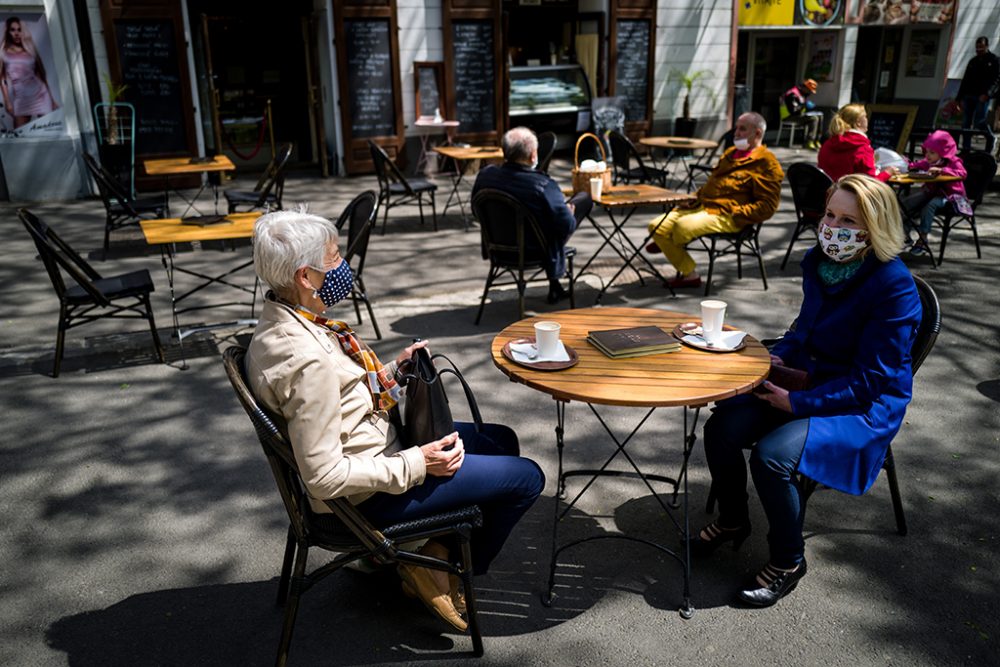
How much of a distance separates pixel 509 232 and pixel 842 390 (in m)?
3.03

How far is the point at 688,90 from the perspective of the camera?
544 inches

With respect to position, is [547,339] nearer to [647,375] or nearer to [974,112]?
[647,375]

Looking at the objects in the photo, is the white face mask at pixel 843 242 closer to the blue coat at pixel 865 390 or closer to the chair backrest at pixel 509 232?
the blue coat at pixel 865 390

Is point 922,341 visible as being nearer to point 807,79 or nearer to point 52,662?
point 52,662

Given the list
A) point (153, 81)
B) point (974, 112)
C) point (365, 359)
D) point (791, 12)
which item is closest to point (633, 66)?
point (791, 12)

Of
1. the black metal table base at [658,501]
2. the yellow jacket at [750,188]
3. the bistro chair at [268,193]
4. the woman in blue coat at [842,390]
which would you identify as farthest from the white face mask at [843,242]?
the bistro chair at [268,193]

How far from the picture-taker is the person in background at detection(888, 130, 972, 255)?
691cm

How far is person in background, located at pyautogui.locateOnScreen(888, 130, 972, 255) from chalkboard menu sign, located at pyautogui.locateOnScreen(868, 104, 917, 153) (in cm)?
316

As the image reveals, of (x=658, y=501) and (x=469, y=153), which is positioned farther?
(x=469, y=153)

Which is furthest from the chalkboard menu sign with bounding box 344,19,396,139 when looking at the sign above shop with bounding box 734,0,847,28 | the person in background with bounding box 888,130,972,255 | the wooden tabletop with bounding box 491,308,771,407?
the wooden tabletop with bounding box 491,308,771,407

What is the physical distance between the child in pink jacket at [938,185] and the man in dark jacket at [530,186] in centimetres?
351

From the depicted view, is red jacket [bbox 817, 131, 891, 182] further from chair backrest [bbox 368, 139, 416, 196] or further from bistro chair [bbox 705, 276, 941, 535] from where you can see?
bistro chair [bbox 705, 276, 941, 535]

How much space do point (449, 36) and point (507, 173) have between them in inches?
290

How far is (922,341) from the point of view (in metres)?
2.87
